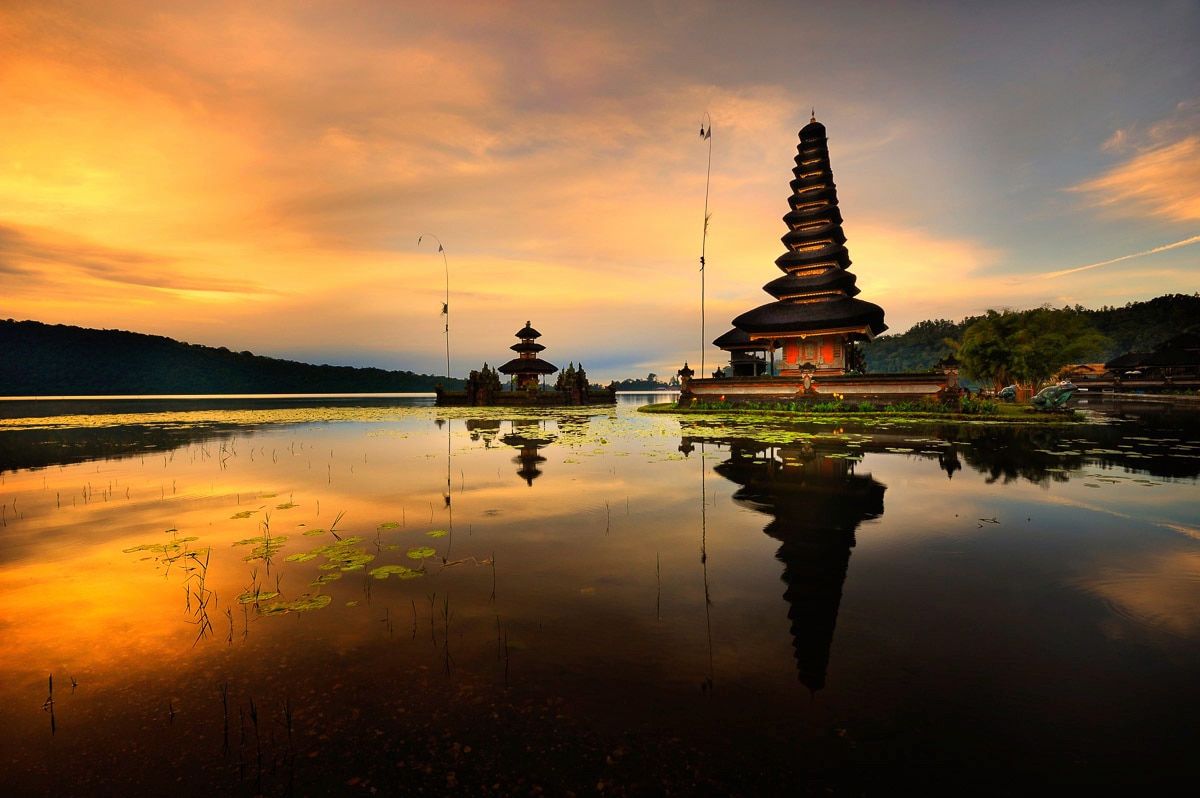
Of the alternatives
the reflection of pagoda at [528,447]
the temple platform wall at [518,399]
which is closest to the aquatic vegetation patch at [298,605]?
the reflection of pagoda at [528,447]

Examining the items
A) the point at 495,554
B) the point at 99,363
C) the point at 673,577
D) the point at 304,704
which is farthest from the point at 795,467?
the point at 99,363

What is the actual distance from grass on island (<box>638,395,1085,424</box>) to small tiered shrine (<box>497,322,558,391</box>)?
2846 cm

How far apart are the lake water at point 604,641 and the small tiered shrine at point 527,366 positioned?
4646 centimetres

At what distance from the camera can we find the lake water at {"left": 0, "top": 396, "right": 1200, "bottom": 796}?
2551mm

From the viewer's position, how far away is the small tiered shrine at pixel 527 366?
182ft

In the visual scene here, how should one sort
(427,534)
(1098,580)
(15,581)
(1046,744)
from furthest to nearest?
(427,534)
(15,581)
(1098,580)
(1046,744)

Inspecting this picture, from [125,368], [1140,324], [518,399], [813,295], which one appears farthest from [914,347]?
[125,368]

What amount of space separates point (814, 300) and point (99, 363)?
18556 centimetres

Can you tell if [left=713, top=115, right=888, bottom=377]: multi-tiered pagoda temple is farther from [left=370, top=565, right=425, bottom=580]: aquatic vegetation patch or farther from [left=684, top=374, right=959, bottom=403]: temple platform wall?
[left=370, top=565, right=425, bottom=580]: aquatic vegetation patch

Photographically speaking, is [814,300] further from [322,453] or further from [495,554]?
[495,554]

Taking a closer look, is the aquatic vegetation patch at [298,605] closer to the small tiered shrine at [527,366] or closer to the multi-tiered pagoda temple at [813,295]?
the multi-tiered pagoda temple at [813,295]

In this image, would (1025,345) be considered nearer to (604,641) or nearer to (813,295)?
(813,295)

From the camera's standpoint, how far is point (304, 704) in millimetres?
3090

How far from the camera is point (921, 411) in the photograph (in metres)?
26.5
